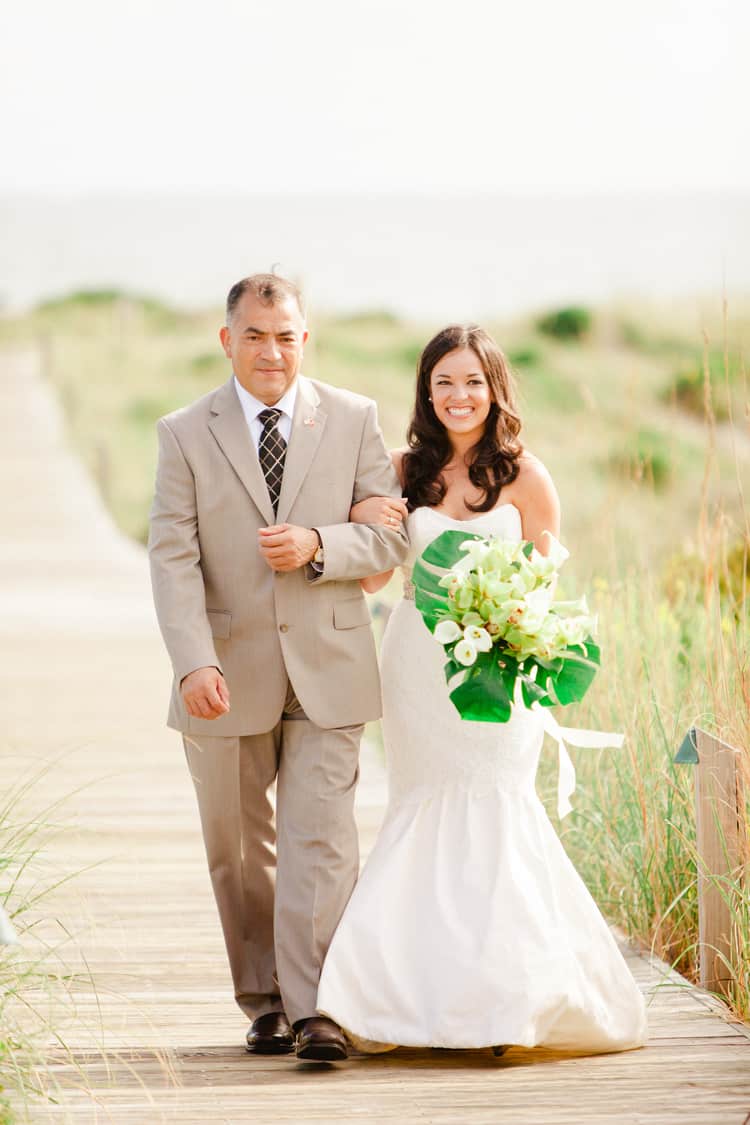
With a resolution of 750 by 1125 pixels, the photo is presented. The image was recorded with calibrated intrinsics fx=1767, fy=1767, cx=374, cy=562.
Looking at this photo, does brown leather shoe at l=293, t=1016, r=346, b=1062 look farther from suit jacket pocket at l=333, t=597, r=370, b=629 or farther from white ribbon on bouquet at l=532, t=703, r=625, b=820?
suit jacket pocket at l=333, t=597, r=370, b=629

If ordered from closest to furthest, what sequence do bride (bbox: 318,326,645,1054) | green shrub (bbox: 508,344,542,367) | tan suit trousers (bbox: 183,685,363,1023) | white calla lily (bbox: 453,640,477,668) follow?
white calla lily (bbox: 453,640,477,668) → bride (bbox: 318,326,645,1054) → tan suit trousers (bbox: 183,685,363,1023) → green shrub (bbox: 508,344,542,367)

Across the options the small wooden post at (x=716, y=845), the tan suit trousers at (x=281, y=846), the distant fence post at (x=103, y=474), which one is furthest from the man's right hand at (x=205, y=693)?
the distant fence post at (x=103, y=474)

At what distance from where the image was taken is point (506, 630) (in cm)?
379

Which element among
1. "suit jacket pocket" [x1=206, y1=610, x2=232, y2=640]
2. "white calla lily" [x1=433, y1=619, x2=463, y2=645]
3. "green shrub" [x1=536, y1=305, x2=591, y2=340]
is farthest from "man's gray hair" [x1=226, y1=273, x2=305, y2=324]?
"green shrub" [x1=536, y1=305, x2=591, y2=340]

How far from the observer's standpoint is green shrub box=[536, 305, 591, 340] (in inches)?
2015

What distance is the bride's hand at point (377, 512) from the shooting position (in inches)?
161

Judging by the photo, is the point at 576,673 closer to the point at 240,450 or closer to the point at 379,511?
the point at 379,511

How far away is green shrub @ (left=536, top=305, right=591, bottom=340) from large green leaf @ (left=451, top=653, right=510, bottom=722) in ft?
157

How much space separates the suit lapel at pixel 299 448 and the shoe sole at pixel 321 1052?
1.16m

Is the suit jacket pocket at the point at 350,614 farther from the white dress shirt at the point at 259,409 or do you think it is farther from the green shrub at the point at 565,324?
the green shrub at the point at 565,324

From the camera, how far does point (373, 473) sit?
164 inches

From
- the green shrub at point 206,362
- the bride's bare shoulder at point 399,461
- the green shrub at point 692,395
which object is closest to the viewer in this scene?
the bride's bare shoulder at point 399,461

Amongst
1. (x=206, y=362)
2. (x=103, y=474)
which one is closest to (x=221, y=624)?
(x=103, y=474)

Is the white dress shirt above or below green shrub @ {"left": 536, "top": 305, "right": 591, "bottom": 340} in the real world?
below
